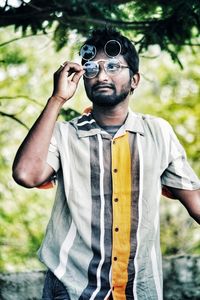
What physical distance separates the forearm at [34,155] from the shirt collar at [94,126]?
0.20 m

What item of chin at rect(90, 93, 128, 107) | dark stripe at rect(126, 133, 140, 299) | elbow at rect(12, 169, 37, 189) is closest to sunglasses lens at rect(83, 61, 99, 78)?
chin at rect(90, 93, 128, 107)

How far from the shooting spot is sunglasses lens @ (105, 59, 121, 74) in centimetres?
276

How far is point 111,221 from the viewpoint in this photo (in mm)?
2641

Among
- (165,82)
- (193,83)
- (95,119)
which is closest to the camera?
(95,119)

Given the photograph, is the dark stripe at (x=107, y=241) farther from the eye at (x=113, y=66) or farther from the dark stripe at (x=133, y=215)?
the eye at (x=113, y=66)

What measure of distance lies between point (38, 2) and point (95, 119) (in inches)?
60.8

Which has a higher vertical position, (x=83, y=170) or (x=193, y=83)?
(x=83, y=170)

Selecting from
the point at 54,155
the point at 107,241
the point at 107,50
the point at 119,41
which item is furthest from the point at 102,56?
the point at 107,241

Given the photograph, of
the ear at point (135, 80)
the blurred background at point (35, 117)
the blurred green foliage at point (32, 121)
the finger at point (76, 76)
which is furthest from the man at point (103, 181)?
the blurred green foliage at point (32, 121)

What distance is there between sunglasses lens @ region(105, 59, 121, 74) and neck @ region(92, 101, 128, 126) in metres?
0.17

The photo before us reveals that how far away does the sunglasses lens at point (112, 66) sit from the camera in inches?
109

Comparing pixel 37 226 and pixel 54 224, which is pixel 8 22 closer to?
pixel 54 224

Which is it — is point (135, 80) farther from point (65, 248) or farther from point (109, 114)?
point (65, 248)

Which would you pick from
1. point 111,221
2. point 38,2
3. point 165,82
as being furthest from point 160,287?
point 165,82
